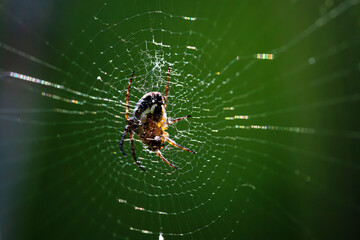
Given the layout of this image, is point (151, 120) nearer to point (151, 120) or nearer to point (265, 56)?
point (151, 120)

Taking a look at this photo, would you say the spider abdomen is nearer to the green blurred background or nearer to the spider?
the spider

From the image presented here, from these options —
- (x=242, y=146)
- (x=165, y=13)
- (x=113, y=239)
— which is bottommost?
(x=113, y=239)

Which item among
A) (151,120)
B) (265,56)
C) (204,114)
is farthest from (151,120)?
(265,56)

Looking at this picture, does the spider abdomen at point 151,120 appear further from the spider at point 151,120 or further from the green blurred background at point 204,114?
the green blurred background at point 204,114

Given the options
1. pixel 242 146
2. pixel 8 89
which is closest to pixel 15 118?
pixel 8 89

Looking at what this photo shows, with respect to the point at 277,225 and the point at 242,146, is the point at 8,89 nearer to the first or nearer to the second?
the point at 242,146

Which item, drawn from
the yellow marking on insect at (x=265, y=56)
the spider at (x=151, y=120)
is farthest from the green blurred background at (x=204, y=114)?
the spider at (x=151, y=120)

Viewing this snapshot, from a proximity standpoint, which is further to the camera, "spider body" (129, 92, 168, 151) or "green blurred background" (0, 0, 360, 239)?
"green blurred background" (0, 0, 360, 239)

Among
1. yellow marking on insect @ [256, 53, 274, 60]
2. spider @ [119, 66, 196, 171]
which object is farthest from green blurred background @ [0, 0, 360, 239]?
spider @ [119, 66, 196, 171]
